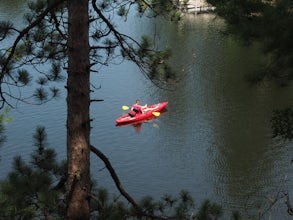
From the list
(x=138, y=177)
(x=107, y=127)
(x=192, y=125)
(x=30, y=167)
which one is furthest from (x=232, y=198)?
(x=30, y=167)

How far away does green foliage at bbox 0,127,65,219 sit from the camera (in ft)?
10.5

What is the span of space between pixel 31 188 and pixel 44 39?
4.42 feet

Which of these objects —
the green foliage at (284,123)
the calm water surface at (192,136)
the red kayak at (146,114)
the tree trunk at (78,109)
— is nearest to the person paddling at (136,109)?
the red kayak at (146,114)

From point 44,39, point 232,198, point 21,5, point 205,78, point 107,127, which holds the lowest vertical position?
point 232,198

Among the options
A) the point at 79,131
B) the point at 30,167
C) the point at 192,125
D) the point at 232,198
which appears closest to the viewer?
the point at 79,131

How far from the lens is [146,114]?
17.2 meters

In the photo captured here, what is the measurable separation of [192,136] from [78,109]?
12001 millimetres

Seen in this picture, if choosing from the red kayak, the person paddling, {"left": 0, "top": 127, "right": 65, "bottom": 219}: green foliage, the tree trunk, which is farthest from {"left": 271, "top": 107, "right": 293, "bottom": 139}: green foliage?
the person paddling

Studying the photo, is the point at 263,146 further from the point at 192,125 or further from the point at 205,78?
the point at 205,78

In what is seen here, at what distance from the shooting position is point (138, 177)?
13141mm

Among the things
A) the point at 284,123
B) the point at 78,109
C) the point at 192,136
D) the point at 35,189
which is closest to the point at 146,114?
the point at 192,136

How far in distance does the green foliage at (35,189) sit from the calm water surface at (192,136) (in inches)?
234

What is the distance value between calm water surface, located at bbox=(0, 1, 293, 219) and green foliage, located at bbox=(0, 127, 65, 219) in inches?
234

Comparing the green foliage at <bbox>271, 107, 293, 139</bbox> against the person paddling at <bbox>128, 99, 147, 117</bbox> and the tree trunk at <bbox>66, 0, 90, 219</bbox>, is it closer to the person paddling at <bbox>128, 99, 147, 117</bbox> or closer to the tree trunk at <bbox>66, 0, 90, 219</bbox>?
the tree trunk at <bbox>66, 0, 90, 219</bbox>
